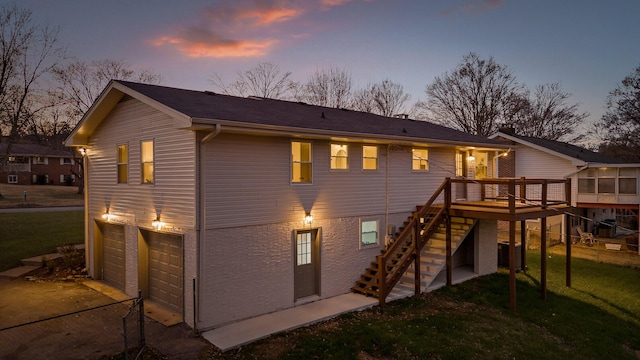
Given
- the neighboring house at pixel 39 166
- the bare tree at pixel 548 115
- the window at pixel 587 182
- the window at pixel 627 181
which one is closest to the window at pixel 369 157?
the window at pixel 587 182

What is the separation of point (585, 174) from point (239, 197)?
77.5 feet

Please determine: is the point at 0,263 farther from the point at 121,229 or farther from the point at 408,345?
the point at 408,345

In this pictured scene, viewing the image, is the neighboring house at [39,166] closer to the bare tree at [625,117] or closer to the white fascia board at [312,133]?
the white fascia board at [312,133]

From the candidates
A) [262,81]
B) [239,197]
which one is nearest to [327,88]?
[262,81]

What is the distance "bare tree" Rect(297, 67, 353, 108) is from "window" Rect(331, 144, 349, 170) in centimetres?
2678

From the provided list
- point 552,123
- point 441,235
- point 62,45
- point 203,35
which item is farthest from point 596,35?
point 62,45

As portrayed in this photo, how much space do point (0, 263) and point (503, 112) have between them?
4125 cm

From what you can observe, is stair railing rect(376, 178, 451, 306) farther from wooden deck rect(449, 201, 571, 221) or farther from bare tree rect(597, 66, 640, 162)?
bare tree rect(597, 66, 640, 162)

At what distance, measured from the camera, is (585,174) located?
24.0 metres

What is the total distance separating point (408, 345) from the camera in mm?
8469

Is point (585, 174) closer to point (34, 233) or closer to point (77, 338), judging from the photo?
point (77, 338)

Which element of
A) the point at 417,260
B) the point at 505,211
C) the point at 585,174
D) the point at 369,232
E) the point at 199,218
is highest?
the point at 585,174

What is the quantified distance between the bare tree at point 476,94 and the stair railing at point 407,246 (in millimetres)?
29319

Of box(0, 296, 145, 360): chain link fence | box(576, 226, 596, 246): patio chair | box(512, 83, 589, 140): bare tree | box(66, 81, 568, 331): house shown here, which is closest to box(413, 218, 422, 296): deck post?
box(66, 81, 568, 331): house
